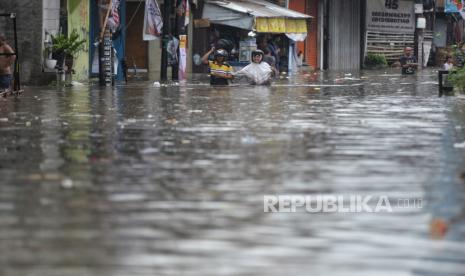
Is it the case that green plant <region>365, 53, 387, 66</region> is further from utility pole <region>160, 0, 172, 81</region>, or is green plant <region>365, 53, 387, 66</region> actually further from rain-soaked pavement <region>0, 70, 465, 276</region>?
rain-soaked pavement <region>0, 70, 465, 276</region>

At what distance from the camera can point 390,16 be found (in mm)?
61531

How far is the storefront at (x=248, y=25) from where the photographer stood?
1682 inches

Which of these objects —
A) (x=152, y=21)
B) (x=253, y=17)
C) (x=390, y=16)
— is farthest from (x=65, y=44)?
(x=390, y=16)

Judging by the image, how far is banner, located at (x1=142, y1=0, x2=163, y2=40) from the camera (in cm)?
3484

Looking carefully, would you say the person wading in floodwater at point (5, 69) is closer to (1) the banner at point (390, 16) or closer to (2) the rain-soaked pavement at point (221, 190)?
(2) the rain-soaked pavement at point (221, 190)

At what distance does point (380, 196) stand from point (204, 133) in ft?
18.3

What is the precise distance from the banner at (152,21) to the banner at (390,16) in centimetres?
2491

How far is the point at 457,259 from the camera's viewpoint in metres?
6.10

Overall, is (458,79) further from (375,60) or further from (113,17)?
(375,60)

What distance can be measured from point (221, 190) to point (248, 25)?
112ft

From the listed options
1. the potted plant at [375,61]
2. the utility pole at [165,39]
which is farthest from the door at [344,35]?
the utility pole at [165,39]

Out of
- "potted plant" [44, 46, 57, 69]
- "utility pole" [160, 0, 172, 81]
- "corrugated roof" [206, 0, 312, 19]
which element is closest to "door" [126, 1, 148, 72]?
"corrugated roof" [206, 0, 312, 19]

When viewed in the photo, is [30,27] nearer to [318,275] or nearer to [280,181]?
[280,181]

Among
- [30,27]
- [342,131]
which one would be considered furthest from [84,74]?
[342,131]
